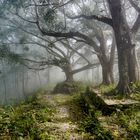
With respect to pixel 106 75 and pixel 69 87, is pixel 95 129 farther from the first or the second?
pixel 69 87

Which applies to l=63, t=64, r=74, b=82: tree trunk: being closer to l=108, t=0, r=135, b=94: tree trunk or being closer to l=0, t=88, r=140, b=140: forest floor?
l=108, t=0, r=135, b=94: tree trunk

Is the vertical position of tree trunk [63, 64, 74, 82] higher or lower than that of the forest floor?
higher

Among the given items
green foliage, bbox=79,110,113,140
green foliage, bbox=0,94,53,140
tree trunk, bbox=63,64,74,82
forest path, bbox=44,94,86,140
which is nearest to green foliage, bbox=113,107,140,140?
green foliage, bbox=79,110,113,140

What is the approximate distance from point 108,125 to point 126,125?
1.69 ft

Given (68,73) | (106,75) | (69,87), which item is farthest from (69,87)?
(106,75)

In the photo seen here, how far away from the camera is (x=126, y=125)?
7.22 meters

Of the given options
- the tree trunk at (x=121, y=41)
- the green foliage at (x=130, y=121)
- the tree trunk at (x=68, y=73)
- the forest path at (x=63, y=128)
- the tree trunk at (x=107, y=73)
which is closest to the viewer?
the green foliage at (x=130, y=121)

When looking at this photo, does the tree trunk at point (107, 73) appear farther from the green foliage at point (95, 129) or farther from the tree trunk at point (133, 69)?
the green foliage at point (95, 129)

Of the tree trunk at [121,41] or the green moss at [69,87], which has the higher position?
the tree trunk at [121,41]

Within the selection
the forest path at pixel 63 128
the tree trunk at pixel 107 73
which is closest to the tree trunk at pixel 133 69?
the forest path at pixel 63 128

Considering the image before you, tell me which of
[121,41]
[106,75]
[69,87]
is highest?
[121,41]

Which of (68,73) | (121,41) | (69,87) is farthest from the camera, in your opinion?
(68,73)

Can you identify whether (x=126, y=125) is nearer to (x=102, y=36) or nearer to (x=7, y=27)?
(x=102, y=36)

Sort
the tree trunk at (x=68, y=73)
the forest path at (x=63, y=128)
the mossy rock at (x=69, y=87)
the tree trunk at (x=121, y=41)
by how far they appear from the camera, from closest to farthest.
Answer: the forest path at (x=63, y=128) < the tree trunk at (x=121, y=41) < the mossy rock at (x=69, y=87) < the tree trunk at (x=68, y=73)
